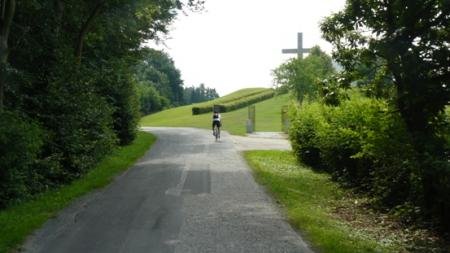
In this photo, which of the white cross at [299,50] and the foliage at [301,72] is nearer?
the foliage at [301,72]

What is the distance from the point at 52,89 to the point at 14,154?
13.6 ft

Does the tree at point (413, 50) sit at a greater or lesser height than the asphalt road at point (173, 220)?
greater

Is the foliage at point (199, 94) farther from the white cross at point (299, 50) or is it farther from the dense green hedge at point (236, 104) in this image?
the white cross at point (299, 50)

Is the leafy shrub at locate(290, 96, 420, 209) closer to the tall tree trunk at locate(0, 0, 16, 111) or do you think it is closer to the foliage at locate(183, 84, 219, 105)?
the tall tree trunk at locate(0, 0, 16, 111)

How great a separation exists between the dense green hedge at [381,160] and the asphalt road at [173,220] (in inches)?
85.1

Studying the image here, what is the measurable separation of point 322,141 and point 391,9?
690 cm

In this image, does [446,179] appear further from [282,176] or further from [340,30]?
[282,176]

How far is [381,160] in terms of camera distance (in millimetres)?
11383

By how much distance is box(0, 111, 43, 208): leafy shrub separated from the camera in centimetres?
1070

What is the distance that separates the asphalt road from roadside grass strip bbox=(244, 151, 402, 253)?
0.29 metres

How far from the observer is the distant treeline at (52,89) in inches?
451

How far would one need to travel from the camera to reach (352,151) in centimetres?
1450

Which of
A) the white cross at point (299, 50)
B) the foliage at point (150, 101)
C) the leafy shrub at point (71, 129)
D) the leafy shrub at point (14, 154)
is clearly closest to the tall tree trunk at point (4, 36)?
the leafy shrub at point (14, 154)

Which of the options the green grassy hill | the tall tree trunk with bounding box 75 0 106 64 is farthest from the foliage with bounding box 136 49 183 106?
the tall tree trunk with bounding box 75 0 106 64
